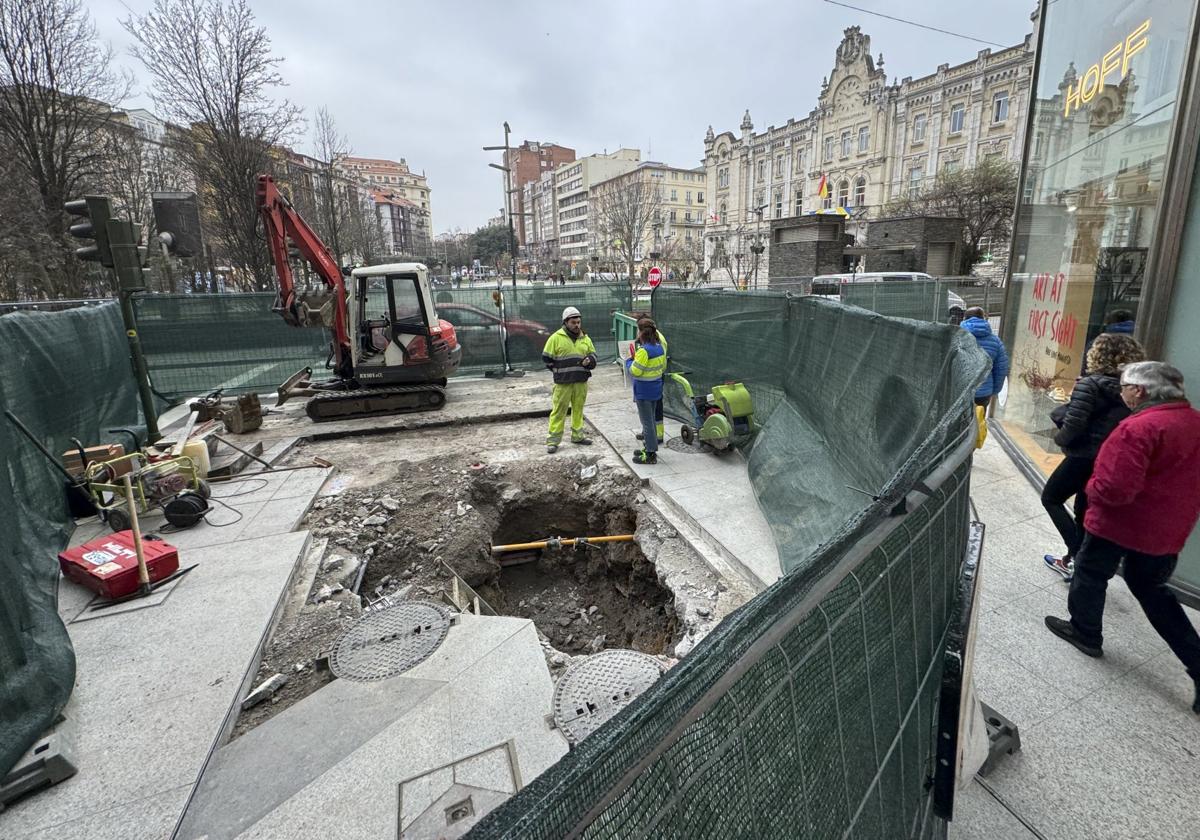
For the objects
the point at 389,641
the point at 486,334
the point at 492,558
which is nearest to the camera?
the point at 389,641

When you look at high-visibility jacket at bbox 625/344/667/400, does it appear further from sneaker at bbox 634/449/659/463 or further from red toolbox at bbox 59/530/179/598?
red toolbox at bbox 59/530/179/598

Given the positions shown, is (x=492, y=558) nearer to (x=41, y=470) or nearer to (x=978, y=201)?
(x=41, y=470)

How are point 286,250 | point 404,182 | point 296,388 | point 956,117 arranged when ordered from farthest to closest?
point 404,182
point 956,117
point 296,388
point 286,250

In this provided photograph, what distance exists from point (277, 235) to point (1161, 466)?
1112cm

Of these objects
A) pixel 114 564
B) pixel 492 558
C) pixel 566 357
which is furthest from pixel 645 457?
pixel 114 564

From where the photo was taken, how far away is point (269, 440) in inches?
342

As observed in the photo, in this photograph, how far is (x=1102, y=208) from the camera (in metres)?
5.45

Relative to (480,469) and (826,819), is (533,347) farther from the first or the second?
(826,819)

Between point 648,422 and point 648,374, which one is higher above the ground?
point 648,374

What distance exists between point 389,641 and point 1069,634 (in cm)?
433

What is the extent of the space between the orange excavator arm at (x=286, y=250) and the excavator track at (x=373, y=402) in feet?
4.50

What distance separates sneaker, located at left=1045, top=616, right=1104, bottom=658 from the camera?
129 inches

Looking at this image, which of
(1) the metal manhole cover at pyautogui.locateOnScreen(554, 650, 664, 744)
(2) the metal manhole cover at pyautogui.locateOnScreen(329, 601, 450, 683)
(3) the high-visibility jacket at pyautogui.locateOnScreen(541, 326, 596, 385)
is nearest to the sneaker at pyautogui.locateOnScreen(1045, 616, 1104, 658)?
(1) the metal manhole cover at pyautogui.locateOnScreen(554, 650, 664, 744)

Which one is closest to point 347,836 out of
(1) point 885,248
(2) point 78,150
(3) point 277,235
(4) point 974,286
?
(3) point 277,235
